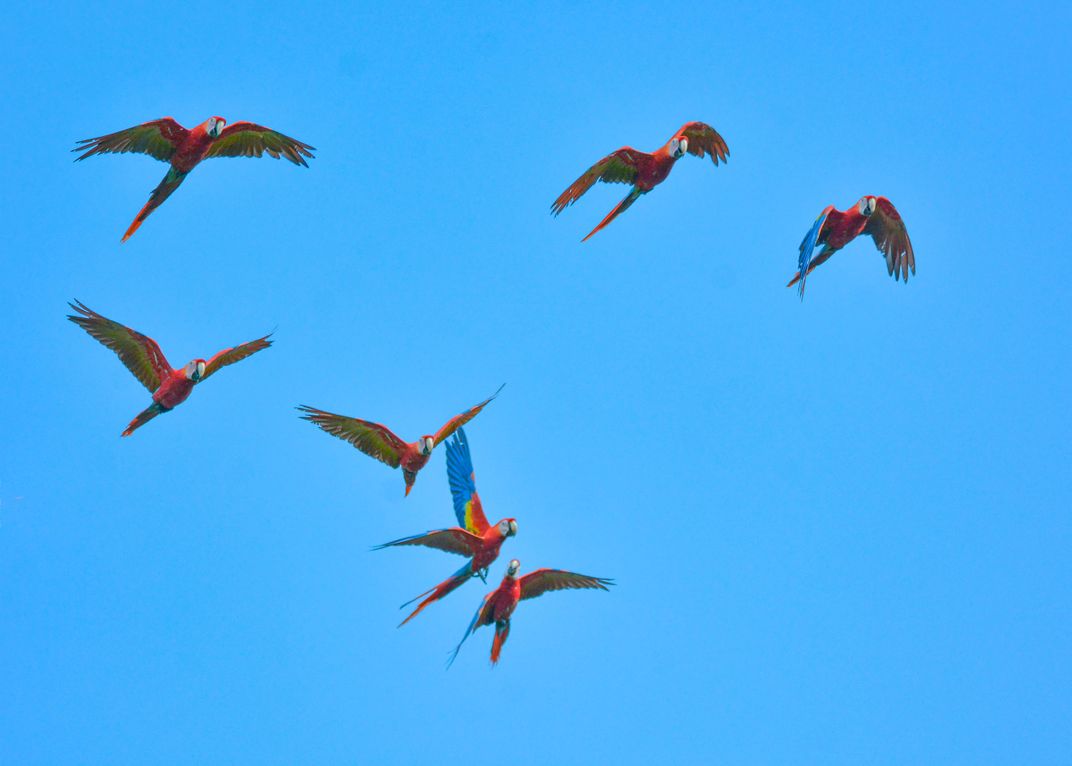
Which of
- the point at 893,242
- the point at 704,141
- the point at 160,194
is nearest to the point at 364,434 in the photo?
the point at 160,194

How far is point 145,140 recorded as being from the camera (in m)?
18.2

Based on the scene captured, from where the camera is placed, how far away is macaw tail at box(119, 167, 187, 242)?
1834 cm

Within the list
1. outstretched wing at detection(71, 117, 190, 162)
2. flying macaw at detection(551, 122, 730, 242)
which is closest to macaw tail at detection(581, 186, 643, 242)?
flying macaw at detection(551, 122, 730, 242)

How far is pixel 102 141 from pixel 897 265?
10.9m

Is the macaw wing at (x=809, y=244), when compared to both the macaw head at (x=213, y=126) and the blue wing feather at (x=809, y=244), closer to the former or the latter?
the blue wing feather at (x=809, y=244)

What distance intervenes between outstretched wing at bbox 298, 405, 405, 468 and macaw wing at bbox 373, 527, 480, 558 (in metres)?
1.78

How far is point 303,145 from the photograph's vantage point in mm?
19406

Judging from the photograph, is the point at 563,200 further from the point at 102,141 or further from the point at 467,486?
the point at 102,141

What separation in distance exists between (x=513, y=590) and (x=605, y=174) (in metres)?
5.80

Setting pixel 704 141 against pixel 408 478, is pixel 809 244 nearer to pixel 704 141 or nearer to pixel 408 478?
pixel 704 141

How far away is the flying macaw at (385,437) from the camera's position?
18.5 m

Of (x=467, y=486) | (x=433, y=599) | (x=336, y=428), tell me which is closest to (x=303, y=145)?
(x=336, y=428)

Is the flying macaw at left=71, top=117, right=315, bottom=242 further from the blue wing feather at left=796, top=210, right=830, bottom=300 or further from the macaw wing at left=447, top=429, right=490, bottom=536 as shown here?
the blue wing feather at left=796, top=210, right=830, bottom=300

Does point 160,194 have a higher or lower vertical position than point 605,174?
lower
